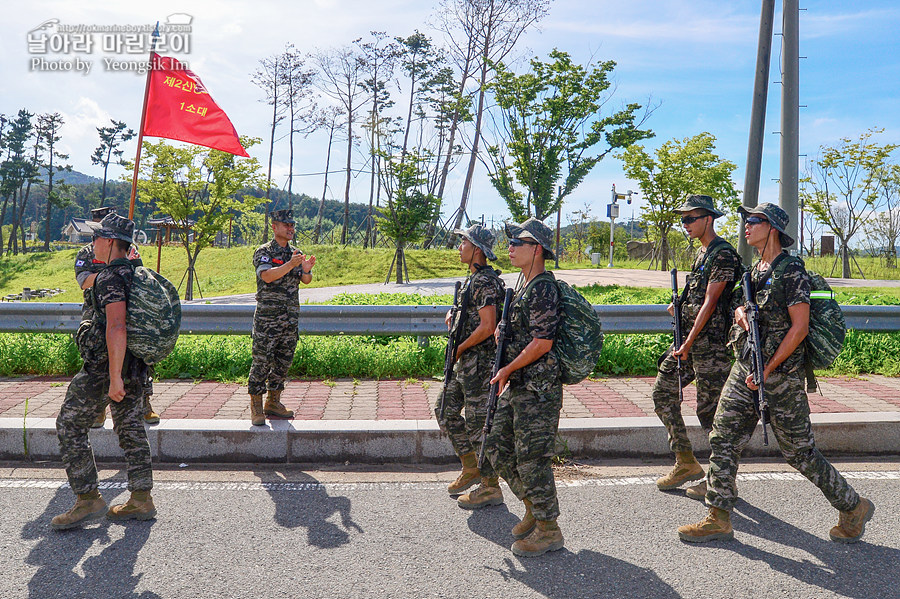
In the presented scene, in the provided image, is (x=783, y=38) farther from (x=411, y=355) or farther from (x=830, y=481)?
(x=830, y=481)

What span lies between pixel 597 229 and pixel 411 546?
40908 millimetres

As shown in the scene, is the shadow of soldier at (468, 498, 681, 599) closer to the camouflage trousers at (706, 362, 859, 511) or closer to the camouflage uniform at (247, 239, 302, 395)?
the camouflage trousers at (706, 362, 859, 511)

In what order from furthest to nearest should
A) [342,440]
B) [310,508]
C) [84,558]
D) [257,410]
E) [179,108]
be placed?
[179,108]
[257,410]
[342,440]
[310,508]
[84,558]

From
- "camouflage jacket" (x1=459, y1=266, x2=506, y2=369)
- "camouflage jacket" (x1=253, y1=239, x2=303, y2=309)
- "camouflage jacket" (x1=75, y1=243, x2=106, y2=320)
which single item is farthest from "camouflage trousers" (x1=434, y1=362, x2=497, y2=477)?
"camouflage jacket" (x1=75, y1=243, x2=106, y2=320)

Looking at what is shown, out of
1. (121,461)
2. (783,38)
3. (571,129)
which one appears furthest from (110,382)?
(571,129)

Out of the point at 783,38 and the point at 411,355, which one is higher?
the point at 783,38

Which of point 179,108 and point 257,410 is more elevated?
point 179,108

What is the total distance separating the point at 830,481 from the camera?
12.2ft

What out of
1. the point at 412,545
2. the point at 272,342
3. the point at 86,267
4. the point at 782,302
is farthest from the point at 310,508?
the point at 782,302

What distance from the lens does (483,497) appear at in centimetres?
427

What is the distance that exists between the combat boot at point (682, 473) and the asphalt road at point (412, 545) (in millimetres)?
108

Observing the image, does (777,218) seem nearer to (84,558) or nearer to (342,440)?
(342,440)

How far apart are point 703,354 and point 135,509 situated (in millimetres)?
3660

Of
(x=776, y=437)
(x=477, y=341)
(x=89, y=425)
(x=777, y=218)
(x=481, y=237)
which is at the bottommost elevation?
(x=89, y=425)
